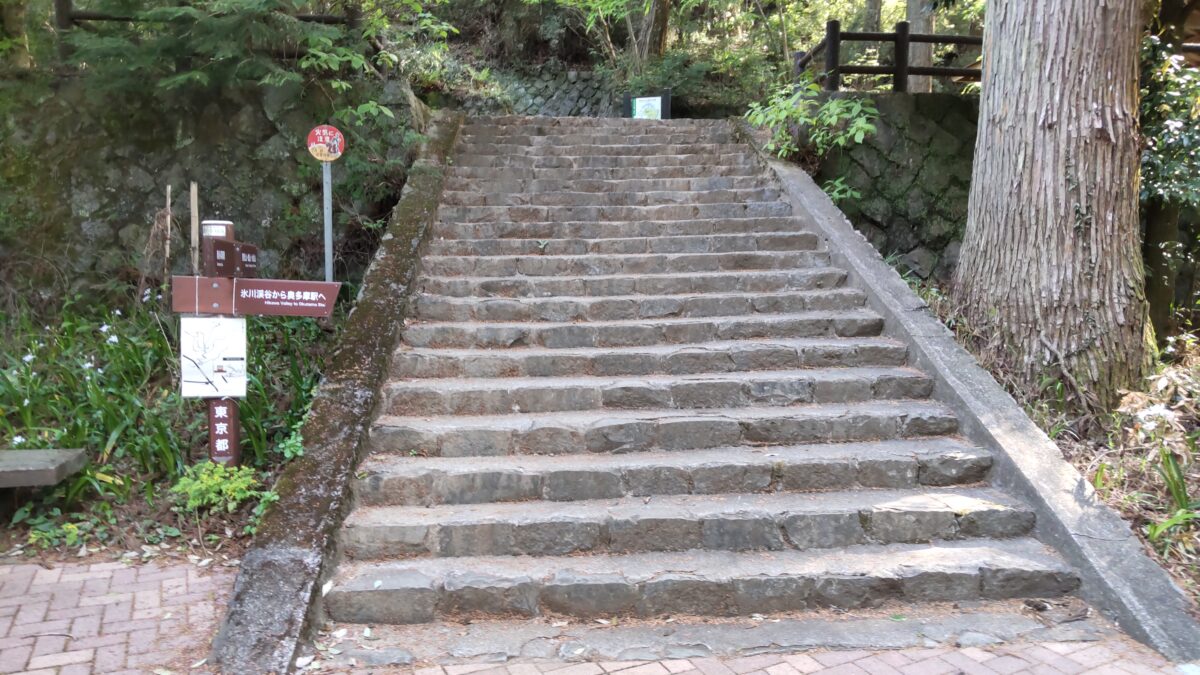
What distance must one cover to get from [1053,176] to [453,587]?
439 centimetres

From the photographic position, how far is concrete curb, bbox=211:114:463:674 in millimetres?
2664

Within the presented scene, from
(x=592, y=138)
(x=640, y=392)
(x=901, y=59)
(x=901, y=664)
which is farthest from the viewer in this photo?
(x=592, y=138)

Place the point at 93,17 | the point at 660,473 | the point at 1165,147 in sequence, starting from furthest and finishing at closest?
1. the point at 93,17
2. the point at 1165,147
3. the point at 660,473

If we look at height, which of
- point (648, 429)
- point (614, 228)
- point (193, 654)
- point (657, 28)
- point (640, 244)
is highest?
point (657, 28)

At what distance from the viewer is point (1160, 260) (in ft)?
19.2

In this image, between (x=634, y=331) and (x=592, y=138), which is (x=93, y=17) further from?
(x=634, y=331)

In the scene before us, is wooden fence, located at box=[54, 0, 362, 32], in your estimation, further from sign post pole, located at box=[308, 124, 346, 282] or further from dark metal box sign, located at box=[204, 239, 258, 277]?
dark metal box sign, located at box=[204, 239, 258, 277]

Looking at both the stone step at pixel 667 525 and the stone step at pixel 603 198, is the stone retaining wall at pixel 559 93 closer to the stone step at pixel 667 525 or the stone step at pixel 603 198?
the stone step at pixel 603 198

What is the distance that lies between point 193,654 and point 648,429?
2260 millimetres

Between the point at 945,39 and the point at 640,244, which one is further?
the point at 945,39

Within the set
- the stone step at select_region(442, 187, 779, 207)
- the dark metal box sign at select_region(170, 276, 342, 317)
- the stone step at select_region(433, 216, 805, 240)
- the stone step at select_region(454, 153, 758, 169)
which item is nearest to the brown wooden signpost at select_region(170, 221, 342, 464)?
the dark metal box sign at select_region(170, 276, 342, 317)

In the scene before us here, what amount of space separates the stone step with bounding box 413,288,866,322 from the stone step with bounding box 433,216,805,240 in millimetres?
983

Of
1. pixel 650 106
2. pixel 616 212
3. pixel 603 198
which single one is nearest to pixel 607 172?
pixel 603 198

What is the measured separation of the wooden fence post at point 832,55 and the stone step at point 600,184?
1.29m
